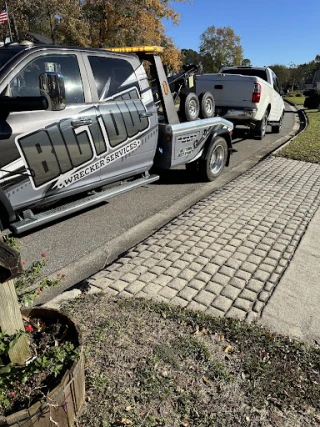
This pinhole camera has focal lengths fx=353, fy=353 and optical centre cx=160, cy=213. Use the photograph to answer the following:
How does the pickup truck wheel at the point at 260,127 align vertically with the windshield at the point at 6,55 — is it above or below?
below

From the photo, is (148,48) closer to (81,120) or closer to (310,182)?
(81,120)

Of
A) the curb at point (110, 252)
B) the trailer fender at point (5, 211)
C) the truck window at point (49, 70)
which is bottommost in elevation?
the curb at point (110, 252)

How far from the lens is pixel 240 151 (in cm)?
1005

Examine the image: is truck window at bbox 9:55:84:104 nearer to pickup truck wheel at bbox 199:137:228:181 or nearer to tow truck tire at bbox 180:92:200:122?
tow truck tire at bbox 180:92:200:122

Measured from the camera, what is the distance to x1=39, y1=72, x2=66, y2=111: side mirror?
3.45 meters

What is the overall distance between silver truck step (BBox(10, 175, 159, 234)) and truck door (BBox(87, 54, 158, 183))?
0.17 m

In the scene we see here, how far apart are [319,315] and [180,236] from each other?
1875 millimetres

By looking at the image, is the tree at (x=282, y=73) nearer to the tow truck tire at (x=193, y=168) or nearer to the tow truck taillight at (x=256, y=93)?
the tow truck taillight at (x=256, y=93)

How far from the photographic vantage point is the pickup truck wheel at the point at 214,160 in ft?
21.8

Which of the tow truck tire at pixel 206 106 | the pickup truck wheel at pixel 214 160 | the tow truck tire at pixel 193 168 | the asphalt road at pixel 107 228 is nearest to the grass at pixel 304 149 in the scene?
the pickup truck wheel at pixel 214 160

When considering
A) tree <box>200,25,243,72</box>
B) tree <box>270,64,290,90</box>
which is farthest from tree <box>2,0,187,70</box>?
tree <box>270,64,290,90</box>

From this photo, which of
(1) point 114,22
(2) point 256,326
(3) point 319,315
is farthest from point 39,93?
(1) point 114,22

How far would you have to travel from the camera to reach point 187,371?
7.97 feet

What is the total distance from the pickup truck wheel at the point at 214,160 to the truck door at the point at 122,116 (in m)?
1.45
